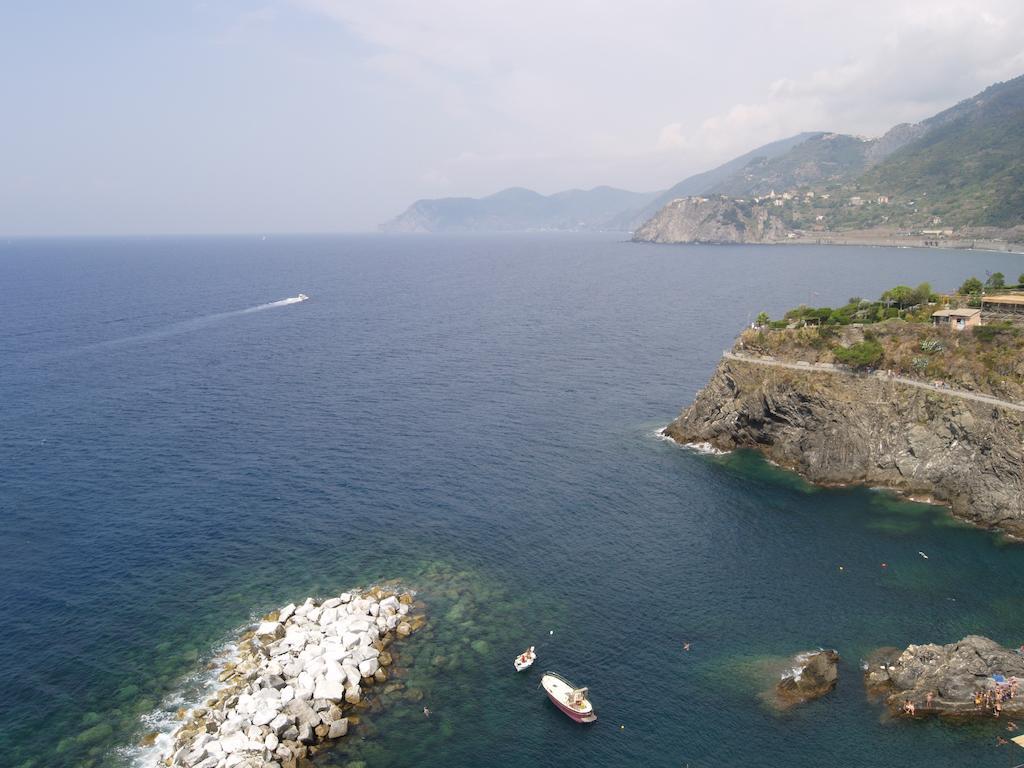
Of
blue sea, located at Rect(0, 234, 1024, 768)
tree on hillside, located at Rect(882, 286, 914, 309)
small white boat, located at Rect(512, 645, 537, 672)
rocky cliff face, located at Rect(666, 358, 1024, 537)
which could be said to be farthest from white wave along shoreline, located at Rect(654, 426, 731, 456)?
small white boat, located at Rect(512, 645, 537, 672)

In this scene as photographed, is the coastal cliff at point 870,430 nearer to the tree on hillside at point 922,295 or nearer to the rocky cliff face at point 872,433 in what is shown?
the rocky cliff face at point 872,433

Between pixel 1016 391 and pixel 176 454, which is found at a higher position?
pixel 1016 391

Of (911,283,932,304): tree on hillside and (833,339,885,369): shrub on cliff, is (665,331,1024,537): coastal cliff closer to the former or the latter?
(833,339,885,369): shrub on cliff

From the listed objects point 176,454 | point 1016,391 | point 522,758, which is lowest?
point 522,758

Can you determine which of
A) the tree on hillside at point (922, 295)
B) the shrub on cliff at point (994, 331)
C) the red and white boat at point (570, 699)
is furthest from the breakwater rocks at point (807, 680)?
the tree on hillside at point (922, 295)

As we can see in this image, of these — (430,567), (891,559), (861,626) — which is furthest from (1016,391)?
(430,567)

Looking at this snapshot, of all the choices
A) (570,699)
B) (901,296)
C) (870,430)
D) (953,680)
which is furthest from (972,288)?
(570,699)

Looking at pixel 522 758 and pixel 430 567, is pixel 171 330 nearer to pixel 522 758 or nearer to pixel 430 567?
pixel 430 567
